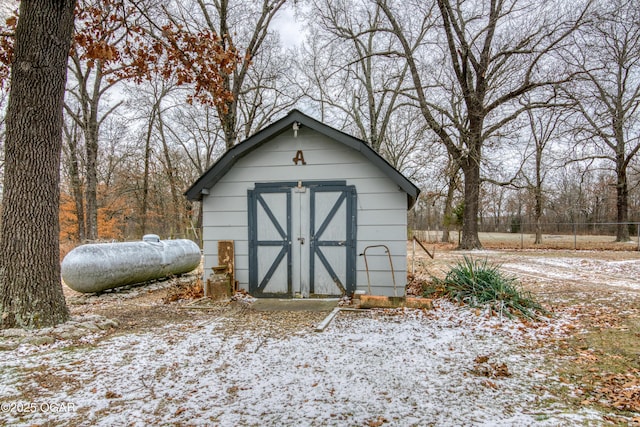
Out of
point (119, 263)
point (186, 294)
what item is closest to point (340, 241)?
point (186, 294)

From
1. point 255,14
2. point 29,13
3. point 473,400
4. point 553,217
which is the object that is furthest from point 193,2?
point 553,217

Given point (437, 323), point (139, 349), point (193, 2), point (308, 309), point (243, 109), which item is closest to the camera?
point (139, 349)

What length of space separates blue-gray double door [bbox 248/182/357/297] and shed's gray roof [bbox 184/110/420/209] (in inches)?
29.4

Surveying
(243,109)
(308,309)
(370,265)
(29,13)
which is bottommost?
(308,309)

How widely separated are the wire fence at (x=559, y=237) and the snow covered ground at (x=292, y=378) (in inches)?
563

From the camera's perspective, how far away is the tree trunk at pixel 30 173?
462 centimetres

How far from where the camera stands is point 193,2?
1416 centimetres

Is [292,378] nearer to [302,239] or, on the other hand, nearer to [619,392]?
[619,392]

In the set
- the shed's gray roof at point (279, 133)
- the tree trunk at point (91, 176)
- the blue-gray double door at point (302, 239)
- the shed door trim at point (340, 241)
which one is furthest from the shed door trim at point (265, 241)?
the tree trunk at point (91, 176)

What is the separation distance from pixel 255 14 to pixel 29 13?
469 inches

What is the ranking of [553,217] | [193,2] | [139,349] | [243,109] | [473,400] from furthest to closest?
[553,217], [243,109], [193,2], [139,349], [473,400]

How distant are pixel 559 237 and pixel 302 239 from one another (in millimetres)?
26946

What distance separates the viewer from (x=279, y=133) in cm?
721

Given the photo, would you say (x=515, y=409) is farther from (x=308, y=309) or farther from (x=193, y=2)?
(x=193, y=2)
